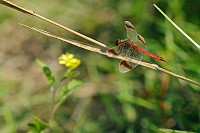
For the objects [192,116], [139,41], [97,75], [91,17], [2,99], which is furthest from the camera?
[91,17]

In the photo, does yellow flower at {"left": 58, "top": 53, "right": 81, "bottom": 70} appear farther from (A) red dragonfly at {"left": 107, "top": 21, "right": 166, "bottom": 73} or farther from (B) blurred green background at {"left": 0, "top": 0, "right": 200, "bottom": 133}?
(B) blurred green background at {"left": 0, "top": 0, "right": 200, "bottom": 133}

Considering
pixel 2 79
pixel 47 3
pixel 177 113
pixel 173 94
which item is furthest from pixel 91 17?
pixel 177 113

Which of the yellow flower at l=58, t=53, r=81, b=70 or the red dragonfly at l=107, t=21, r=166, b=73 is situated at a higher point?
the yellow flower at l=58, t=53, r=81, b=70

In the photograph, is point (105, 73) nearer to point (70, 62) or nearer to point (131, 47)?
point (70, 62)

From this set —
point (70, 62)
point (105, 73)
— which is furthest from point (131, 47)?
point (105, 73)

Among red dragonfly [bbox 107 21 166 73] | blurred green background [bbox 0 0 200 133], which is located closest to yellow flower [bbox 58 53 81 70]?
red dragonfly [bbox 107 21 166 73]

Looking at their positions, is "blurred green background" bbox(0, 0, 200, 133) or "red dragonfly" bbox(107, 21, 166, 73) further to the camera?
"blurred green background" bbox(0, 0, 200, 133)

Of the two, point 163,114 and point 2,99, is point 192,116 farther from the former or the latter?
point 2,99

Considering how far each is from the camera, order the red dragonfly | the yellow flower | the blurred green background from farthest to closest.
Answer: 1. the blurred green background
2. the yellow flower
3. the red dragonfly

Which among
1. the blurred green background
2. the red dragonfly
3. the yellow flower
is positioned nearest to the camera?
the red dragonfly
